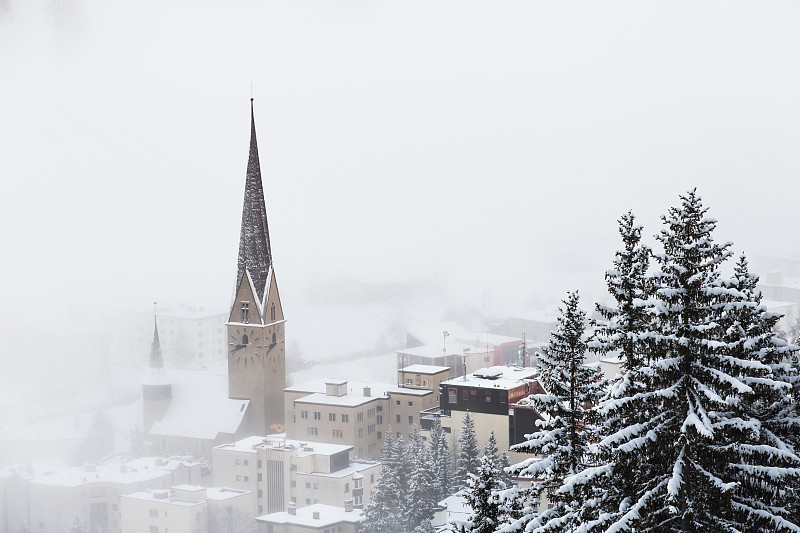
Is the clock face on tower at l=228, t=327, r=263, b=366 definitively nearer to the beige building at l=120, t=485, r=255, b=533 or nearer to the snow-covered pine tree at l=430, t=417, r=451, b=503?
the beige building at l=120, t=485, r=255, b=533

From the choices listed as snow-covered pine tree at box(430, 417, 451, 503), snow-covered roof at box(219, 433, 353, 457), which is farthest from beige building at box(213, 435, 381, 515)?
snow-covered pine tree at box(430, 417, 451, 503)

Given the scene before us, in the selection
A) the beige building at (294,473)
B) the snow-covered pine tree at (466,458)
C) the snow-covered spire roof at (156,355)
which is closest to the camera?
the snow-covered pine tree at (466,458)

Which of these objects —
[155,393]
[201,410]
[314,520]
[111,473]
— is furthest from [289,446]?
[155,393]

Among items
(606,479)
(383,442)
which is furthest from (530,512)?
(383,442)

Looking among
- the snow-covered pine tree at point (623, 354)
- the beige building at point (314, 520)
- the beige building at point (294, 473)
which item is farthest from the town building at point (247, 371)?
the snow-covered pine tree at point (623, 354)

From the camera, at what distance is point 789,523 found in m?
10.3

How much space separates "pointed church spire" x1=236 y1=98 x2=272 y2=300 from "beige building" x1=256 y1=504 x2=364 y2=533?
21.4 meters

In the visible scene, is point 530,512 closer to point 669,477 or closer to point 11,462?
point 669,477

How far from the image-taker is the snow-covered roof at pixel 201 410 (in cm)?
7194

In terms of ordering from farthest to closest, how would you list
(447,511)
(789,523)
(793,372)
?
(447,511) < (793,372) < (789,523)

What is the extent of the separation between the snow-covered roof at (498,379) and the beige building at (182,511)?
12286 mm

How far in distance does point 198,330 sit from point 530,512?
322 feet

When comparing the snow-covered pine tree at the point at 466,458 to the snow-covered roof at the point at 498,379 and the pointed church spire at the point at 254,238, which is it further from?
the pointed church spire at the point at 254,238

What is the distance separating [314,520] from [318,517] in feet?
1.43
